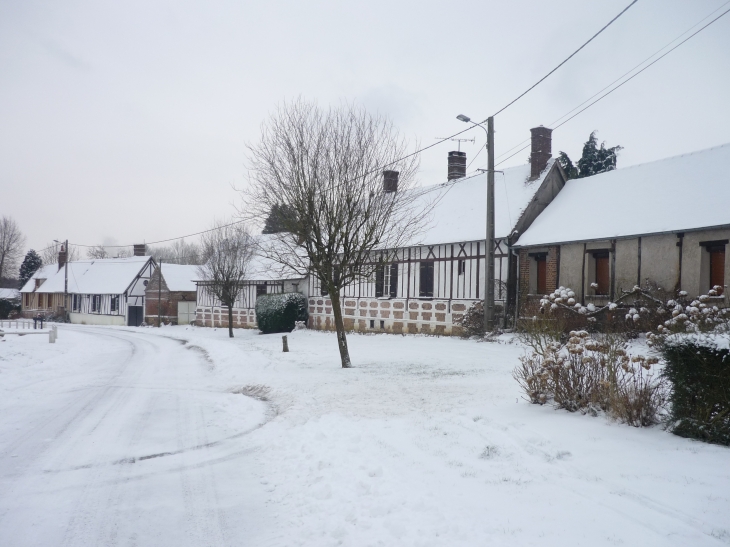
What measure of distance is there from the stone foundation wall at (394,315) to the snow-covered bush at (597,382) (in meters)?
13.2

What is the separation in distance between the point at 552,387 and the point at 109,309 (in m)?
46.1

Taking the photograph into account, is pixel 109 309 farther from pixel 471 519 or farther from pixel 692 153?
pixel 471 519

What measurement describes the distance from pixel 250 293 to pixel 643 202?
23260mm

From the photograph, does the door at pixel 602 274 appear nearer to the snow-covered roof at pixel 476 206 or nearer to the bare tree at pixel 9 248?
the snow-covered roof at pixel 476 206

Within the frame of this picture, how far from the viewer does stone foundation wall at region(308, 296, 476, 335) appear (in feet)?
71.1

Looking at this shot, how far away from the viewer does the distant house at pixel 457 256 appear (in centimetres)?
2041

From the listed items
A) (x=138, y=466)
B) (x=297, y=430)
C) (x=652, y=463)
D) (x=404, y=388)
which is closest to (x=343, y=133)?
(x=404, y=388)

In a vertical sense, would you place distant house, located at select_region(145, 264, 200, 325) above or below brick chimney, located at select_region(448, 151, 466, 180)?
below

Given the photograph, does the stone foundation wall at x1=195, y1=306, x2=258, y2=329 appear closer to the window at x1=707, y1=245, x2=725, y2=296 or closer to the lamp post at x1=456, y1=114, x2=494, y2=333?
the lamp post at x1=456, y1=114, x2=494, y2=333

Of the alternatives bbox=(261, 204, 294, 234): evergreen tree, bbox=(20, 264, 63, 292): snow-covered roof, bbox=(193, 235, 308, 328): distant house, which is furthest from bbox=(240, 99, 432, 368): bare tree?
bbox=(20, 264, 63, 292): snow-covered roof

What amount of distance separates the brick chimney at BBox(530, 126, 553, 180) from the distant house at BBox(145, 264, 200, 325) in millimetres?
29226

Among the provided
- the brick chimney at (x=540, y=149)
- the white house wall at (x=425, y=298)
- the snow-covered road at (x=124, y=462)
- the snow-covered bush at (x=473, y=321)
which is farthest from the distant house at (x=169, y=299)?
the snow-covered road at (x=124, y=462)

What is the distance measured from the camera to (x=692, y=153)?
17.6 metres

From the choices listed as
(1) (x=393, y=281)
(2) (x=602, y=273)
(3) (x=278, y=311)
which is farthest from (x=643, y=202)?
(3) (x=278, y=311)
